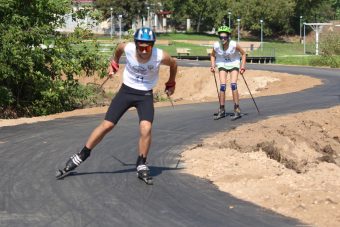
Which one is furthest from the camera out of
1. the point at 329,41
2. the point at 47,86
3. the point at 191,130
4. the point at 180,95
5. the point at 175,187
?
the point at 329,41

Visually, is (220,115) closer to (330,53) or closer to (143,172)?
(143,172)

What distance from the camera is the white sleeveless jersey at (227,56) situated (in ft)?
47.7

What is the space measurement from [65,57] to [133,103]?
13646 mm

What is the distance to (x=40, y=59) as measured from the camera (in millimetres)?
19781

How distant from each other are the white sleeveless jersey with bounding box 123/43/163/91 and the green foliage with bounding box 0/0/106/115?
Result: 35.2ft

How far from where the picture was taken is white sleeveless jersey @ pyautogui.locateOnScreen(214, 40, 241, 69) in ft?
47.7

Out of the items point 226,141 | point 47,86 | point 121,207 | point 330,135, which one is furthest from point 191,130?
point 47,86

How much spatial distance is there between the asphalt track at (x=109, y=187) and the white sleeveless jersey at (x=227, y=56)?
184 cm

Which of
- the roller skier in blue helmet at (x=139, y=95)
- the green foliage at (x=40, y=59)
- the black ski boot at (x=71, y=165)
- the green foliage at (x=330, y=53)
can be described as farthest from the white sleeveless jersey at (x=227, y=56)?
the green foliage at (x=330, y=53)

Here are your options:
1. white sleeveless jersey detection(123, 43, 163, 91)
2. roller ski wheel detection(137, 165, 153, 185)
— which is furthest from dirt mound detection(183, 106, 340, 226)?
white sleeveless jersey detection(123, 43, 163, 91)

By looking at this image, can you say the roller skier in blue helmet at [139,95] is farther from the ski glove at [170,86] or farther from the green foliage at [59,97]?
the green foliage at [59,97]

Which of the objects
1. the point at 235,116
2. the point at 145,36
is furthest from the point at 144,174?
the point at 235,116

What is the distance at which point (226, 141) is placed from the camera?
448 inches

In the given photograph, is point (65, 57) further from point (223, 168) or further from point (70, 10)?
point (223, 168)
